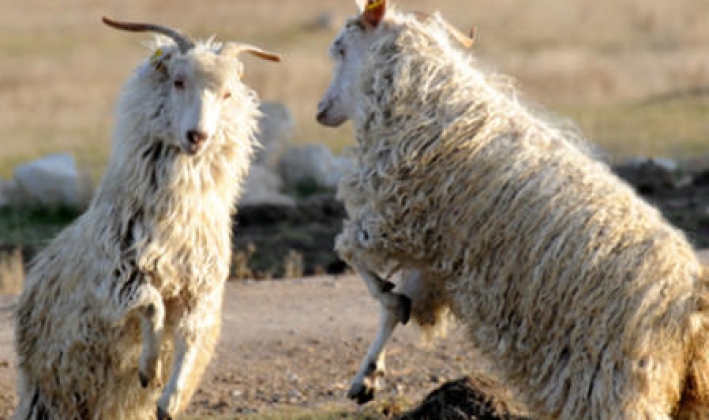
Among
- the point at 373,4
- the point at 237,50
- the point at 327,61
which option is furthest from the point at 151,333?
the point at 327,61

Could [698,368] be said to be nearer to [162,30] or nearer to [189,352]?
[189,352]

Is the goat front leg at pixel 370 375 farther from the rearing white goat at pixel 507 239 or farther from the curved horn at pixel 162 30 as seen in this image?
the curved horn at pixel 162 30

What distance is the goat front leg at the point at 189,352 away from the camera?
8141 millimetres

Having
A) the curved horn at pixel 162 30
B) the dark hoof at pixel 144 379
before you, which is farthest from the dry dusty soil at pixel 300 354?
the curved horn at pixel 162 30

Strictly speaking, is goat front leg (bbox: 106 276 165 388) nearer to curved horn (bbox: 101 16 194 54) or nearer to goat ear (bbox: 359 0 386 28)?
curved horn (bbox: 101 16 194 54)

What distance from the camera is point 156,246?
823cm

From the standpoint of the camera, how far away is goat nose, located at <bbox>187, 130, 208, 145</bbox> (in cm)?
791

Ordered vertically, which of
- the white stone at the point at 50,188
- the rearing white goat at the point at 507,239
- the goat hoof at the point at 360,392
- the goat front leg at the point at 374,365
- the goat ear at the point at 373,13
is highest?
the goat ear at the point at 373,13

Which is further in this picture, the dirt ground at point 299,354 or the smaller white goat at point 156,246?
the dirt ground at point 299,354

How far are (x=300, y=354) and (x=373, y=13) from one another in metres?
3.76

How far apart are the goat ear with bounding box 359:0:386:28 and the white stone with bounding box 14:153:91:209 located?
1045 centimetres

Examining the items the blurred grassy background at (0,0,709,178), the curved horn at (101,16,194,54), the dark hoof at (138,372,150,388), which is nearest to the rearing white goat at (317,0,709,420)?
the curved horn at (101,16,194,54)

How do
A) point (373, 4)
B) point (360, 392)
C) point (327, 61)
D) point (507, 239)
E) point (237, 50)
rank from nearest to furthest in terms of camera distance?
point (507, 239), point (360, 392), point (373, 4), point (237, 50), point (327, 61)

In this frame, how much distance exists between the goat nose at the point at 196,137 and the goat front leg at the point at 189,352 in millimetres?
989
